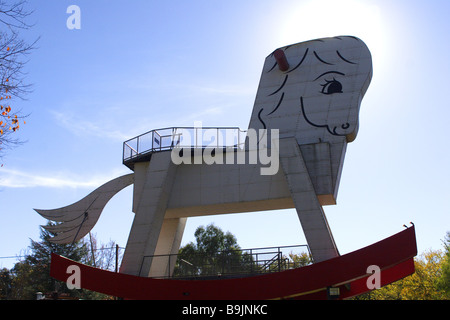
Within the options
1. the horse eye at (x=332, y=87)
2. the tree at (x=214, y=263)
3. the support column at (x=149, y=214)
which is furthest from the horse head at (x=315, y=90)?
the tree at (x=214, y=263)

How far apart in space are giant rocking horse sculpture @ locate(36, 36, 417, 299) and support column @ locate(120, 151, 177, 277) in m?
0.04

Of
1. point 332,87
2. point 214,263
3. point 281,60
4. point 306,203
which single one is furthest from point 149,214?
point 332,87

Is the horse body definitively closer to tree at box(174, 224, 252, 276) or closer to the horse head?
the horse head

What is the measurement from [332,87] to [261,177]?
4847mm

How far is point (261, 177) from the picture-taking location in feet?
64.2

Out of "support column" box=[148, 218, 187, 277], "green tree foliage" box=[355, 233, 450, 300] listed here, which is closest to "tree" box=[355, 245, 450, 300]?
"green tree foliage" box=[355, 233, 450, 300]

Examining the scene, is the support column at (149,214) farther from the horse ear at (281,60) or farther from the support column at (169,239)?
the horse ear at (281,60)

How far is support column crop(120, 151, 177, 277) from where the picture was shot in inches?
755

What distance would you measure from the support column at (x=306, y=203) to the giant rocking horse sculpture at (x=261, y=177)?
0.12ft

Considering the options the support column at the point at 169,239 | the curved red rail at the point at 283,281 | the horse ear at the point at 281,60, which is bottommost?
the curved red rail at the point at 283,281

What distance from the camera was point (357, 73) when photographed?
64.8 ft

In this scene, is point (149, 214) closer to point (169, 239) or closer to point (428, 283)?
point (169, 239)

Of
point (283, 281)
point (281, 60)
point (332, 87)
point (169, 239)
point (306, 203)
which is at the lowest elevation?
point (283, 281)

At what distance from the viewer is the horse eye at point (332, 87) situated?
65.0ft
